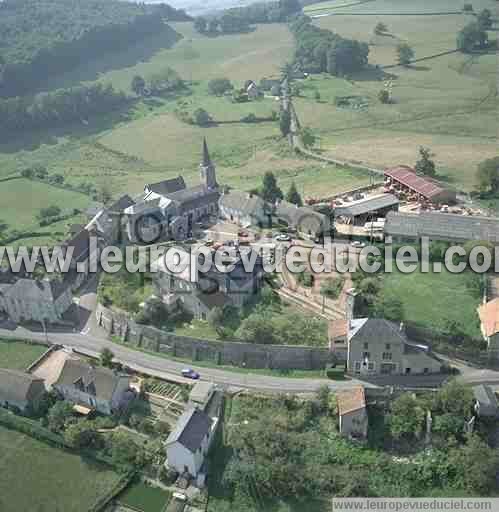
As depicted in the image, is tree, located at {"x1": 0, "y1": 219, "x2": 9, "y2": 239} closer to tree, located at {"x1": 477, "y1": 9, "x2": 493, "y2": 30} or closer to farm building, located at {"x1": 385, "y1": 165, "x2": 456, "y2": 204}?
farm building, located at {"x1": 385, "y1": 165, "x2": 456, "y2": 204}

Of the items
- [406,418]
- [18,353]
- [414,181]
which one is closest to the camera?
[406,418]

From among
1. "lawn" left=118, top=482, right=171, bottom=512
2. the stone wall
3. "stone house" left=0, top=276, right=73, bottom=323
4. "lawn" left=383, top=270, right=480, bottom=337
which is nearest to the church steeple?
"stone house" left=0, top=276, right=73, bottom=323

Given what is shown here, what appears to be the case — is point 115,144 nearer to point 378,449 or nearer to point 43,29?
point 43,29

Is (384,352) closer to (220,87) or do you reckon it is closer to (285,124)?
(285,124)

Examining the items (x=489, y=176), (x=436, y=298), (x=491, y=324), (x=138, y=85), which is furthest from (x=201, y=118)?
(x=491, y=324)

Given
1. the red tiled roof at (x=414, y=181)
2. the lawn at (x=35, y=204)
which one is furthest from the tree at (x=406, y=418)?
the lawn at (x=35, y=204)

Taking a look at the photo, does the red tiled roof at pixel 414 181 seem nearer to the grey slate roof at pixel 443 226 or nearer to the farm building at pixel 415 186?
the farm building at pixel 415 186
